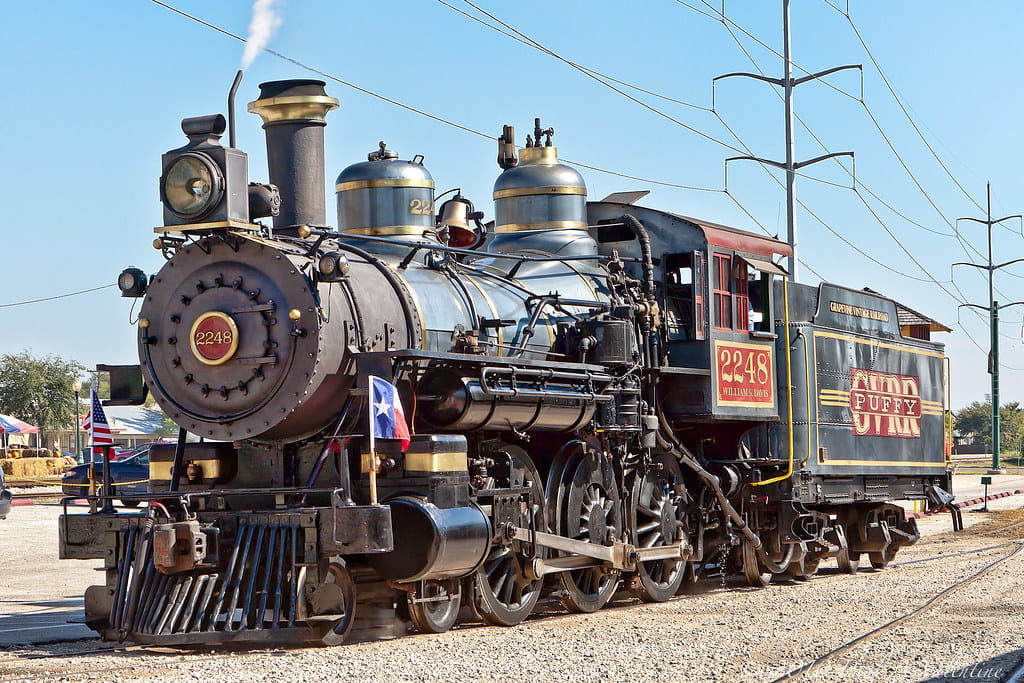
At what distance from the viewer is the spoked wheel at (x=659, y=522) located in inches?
489

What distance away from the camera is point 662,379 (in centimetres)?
1302

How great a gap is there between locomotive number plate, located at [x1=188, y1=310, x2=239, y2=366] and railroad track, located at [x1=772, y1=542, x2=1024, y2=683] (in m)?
4.56

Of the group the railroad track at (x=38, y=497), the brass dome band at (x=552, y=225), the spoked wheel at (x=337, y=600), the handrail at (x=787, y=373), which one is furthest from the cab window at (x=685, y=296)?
the railroad track at (x=38, y=497)

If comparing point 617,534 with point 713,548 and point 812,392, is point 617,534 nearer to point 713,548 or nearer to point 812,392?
point 713,548

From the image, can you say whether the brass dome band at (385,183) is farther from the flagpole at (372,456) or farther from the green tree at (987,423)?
the green tree at (987,423)

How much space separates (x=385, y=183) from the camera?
37.9 feet

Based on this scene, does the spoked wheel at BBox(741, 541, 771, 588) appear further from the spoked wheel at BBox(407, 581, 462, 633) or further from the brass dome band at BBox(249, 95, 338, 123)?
→ the brass dome band at BBox(249, 95, 338, 123)

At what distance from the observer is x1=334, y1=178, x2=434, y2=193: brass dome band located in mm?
11547

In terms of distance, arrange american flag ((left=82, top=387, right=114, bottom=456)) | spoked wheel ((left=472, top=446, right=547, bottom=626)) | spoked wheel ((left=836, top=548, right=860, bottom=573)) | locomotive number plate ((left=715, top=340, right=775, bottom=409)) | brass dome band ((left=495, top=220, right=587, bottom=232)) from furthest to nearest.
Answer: spoked wheel ((left=836, top=548, right=860, bottom=573)) → brass dome band ((left=495, top=220, right=587, bottom=232)) → locomotive number plate ((left=715, top=340, right=775, bottom=409)) → american flag ((left=82, top=387, right=114, bottom=456)) → spoked wheel ((left=472, top=446, right=547, bottom=626))

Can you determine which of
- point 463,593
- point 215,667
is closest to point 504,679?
point 215,667

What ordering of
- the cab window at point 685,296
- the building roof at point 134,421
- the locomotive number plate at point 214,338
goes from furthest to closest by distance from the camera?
the building roof at point 134,421
the cab window at point 685,296
the locomotive number plate at point 214,338

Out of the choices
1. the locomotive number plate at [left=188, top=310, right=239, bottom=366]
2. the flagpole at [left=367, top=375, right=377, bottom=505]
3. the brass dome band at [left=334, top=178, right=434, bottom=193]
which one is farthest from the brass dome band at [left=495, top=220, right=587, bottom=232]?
the flagpole at [left=367, top=375, right=377, bottom=505]

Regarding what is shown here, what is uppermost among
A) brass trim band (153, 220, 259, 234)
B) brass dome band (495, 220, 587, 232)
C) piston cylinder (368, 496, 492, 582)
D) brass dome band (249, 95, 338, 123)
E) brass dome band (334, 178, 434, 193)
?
brass dome band (249, 95, 338, 123)

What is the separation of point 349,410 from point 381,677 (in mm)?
2636
